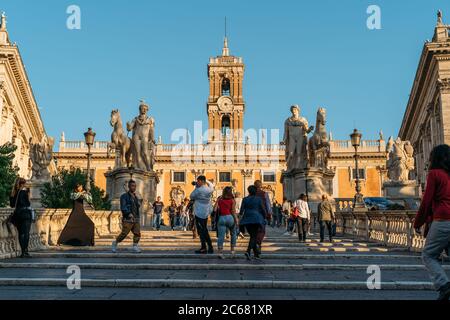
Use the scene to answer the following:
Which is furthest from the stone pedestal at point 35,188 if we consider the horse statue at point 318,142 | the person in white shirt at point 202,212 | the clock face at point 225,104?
the clock face at point 225,104

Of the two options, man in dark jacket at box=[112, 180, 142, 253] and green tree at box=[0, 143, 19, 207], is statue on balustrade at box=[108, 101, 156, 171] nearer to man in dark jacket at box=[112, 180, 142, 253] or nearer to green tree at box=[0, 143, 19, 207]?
green tree at box=[0, 143, 19, 207]

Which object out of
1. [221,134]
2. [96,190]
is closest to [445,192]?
[96,190]

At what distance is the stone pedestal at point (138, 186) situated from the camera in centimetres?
2080

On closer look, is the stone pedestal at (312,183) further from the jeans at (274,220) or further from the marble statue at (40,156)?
the marble statue at (40,156)

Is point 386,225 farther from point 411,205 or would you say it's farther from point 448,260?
point 411,205

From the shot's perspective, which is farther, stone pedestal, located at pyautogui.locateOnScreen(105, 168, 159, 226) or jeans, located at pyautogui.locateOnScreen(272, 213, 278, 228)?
jeans, located at pyautogui.locateOnScreen(272, 213, 278, 228)

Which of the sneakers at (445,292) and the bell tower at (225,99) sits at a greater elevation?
the bell tower at (225,99)

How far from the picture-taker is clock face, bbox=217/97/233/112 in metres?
70.8

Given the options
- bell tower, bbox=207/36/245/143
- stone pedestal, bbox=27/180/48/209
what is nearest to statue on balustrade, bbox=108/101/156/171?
stone pedestal, bbox=27/180/48/209

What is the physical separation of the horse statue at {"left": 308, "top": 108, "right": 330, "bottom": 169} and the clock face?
49.7 metres

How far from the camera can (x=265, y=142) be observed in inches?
2537

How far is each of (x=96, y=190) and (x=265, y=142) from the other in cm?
3994

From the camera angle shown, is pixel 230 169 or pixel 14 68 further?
pixel 230 169

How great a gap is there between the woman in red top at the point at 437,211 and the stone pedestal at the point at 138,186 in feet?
53.6
